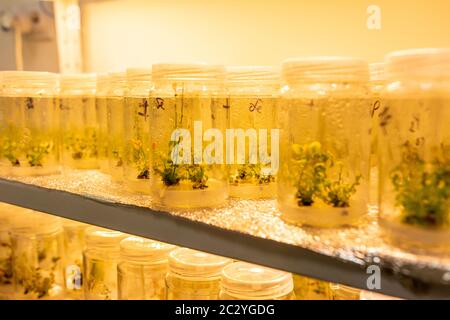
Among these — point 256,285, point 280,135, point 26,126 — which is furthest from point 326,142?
point 26,126

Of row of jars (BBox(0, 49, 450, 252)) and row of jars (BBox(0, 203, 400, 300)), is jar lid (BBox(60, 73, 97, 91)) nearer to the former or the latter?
row of jars (BBox(0, 49, 450, 252))

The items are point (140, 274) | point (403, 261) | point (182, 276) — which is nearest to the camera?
point (403, 261)

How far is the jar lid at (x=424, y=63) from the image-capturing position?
1.92 ft

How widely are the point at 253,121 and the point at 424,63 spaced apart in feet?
1.33

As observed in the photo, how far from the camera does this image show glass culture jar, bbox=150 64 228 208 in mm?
836

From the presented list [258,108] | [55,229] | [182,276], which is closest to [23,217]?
[55,229]

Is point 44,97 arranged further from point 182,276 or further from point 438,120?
point 438,120

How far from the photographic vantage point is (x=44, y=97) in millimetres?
1170

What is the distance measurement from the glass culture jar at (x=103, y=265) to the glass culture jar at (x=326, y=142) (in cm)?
55

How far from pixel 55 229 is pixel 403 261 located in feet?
3.52

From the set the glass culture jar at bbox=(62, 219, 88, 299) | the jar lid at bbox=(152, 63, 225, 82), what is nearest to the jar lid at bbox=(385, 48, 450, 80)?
the jar lid at bbox=(152, 63, 225, 82)

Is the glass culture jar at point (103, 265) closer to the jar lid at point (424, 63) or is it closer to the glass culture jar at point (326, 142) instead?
the glass culture jar at point (326, 142)

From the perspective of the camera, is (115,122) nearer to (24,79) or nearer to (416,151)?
(24,79)

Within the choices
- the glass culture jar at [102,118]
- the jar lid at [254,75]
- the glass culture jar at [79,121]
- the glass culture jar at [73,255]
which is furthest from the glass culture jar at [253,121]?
the glass culture jar at [73,255]
